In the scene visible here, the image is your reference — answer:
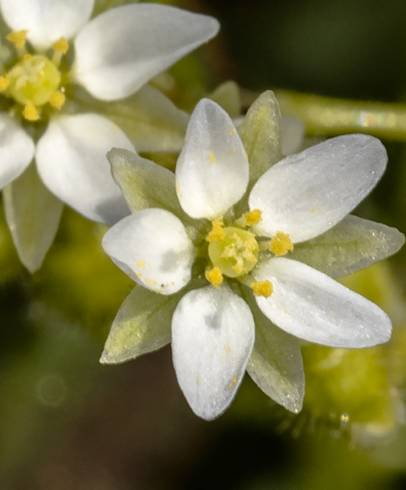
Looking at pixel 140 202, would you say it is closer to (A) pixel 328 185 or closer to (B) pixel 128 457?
(A) pixel 328 185

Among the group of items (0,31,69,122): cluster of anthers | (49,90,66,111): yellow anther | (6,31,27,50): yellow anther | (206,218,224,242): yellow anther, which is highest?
(6,31,27,50): yellow anther

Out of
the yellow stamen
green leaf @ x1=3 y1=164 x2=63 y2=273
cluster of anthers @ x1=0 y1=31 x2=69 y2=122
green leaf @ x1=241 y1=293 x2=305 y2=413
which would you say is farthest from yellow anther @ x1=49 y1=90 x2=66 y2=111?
green leaf @ x1=241 y1=293 x2=305 y2=413

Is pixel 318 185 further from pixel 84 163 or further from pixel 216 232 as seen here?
pixel 84 163

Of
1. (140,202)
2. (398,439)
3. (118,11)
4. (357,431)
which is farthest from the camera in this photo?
(398,439)

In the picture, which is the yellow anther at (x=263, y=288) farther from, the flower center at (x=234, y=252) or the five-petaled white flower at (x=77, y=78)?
the five-petaled white flower at (x=77, y=78)

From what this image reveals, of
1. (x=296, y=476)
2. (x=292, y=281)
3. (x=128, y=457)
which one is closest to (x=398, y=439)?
(x=296, y=476)

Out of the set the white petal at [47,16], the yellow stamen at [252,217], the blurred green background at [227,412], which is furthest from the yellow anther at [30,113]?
the blurred green background at [227,412]

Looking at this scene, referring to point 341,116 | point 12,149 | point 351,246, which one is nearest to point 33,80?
point 12,149

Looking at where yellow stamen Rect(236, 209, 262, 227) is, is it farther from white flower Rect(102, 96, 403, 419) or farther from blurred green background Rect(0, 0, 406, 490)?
blurred green background Rect(0, 0, 406, 490)
